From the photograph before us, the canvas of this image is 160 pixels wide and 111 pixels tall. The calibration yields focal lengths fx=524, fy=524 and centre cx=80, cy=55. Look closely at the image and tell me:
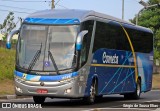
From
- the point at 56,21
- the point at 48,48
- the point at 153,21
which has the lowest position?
the point at 48,48

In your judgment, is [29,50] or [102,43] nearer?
[29,50]

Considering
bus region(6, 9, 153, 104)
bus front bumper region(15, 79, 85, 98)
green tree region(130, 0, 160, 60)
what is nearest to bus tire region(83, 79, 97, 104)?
bus region(6, 9, 153, 104)

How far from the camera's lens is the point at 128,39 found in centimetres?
2484

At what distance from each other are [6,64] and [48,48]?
65.5ft

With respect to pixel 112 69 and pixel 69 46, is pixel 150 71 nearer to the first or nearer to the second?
pixel 112 69

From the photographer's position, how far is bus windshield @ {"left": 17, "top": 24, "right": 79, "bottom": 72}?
18781 mm

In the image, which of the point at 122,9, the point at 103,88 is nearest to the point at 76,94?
the point at 103,88

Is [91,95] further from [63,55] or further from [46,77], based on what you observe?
[46,77]

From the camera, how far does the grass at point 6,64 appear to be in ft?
112

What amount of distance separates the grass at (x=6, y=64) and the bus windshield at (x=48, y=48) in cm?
1436

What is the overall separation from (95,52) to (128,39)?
175 inches

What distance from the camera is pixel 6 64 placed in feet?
126

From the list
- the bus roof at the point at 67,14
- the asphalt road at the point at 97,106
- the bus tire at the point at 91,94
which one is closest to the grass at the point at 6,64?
the asphalt road at the point at 97,106

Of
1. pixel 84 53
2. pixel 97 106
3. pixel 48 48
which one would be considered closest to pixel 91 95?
pixel 97 106
